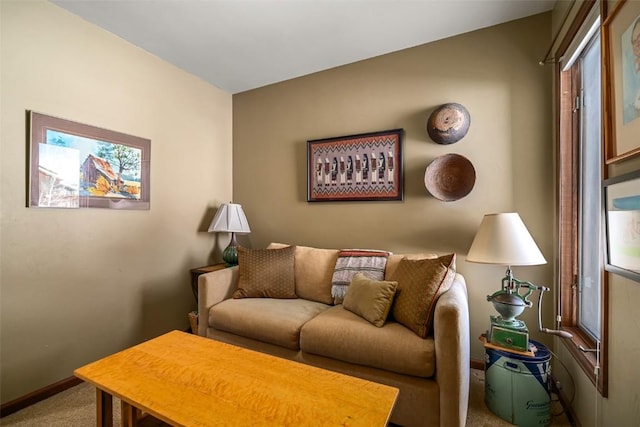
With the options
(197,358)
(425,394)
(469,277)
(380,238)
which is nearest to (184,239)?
(197,358)

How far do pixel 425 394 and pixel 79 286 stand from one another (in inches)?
93.4

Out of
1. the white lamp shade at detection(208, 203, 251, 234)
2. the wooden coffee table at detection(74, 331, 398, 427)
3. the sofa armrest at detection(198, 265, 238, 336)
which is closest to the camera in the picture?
the wooden coffee table at detection(74, 331, 398, 427)

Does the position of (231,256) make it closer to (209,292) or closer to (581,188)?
(209,292)

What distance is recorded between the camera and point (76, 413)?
1.67 metres

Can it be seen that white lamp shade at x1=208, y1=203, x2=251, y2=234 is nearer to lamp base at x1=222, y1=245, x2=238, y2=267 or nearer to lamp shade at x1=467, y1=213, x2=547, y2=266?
lamp base at x1=222, y1=245, x2=238, y2=267

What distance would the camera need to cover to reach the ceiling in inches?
74.8

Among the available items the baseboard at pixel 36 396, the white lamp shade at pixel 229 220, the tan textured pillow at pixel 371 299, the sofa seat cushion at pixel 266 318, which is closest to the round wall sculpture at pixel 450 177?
the tan textured pillow at pixel 371 299

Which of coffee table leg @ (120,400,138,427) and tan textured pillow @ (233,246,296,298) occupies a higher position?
tan textured pillow @ (233,246,296,298)

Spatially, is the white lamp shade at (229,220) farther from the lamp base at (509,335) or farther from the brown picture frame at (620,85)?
→ the brown picture frame at (620,85)

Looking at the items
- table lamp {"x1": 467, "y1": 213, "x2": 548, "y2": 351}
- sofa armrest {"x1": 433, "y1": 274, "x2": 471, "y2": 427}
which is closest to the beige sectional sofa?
sofa armrest {"x1": 433, "y1": 274, "x2": 471, "y2": 427}

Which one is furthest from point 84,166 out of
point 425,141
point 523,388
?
point 523,388

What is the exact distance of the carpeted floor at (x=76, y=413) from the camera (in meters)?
1.58

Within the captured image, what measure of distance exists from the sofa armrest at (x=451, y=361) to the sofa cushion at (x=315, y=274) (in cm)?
99

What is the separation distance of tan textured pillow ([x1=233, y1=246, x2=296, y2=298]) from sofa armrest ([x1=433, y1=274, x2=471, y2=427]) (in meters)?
1.23
